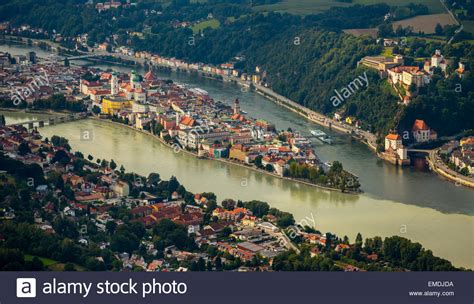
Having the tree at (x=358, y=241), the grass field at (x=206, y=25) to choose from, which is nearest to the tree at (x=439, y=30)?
the grass field at (x=206, y=25)

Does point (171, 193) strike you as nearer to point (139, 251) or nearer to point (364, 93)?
point (139, 251)

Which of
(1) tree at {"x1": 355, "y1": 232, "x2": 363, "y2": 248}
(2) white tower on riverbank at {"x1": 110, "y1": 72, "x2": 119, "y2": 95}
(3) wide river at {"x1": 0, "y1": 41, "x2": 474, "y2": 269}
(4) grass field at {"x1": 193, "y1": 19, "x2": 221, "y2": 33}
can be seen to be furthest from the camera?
(4) grass field at {"x1": 193, "y1": 19, "x2": 221, "y2": 33}

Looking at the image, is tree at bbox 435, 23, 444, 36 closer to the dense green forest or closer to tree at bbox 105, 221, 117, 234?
the dense green forest

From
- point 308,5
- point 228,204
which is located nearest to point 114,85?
point 228,204

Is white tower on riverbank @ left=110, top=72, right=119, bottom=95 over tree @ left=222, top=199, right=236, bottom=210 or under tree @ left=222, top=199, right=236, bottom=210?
under

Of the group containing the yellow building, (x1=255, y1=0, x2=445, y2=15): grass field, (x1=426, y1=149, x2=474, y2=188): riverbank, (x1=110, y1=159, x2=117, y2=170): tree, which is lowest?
the yellow building

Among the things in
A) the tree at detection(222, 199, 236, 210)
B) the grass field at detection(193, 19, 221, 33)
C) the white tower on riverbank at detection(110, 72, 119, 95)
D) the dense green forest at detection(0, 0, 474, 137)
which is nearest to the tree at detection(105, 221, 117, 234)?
the tree at detection(222, 199, 236, 210)

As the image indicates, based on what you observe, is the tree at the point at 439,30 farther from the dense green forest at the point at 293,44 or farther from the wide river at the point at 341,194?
the wide river at the point at 341,194
